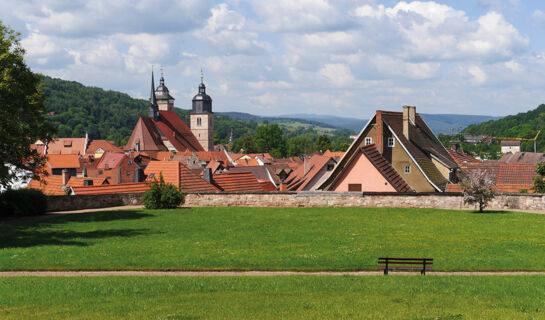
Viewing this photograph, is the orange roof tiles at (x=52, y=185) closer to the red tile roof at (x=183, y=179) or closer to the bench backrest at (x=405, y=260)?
the red tile roof at (x=183, y=179)

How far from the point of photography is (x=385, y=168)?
42.5 metres

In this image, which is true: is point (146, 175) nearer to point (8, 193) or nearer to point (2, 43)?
point (8, 193)

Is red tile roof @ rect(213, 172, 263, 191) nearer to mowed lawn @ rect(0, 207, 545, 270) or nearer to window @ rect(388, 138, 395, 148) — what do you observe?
window @ rect(388, 138, 395, 148)

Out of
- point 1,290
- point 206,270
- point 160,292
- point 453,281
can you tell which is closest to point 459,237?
point 453,281

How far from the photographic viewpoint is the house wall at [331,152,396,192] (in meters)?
41.3

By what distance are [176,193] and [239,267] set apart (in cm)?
1972

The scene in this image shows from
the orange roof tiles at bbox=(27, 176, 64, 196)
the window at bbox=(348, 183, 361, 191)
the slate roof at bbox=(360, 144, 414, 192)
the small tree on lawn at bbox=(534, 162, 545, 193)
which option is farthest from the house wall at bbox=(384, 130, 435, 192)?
the orange roof tiles at bbox=(27, 176, 64, 196)

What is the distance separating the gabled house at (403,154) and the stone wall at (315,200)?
5.88 metres

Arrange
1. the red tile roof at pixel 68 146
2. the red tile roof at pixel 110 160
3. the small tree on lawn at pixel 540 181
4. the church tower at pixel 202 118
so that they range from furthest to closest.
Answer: the church tower at pixel 202 118, the red tile roof at pixel 68 146, the red tile roof at pixel 110 160, the small tree on lawn at pixel 540 181

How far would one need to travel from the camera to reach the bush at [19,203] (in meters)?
33.0

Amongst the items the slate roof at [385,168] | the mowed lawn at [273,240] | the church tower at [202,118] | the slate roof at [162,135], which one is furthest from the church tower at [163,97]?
the mowed lawn at [273,240]

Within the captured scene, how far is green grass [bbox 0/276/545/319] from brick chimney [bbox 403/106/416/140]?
3364 cm

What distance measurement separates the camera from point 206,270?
57.9ft

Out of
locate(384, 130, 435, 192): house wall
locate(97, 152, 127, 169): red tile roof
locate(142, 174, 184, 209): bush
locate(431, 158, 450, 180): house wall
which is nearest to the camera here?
locate(142, 174, 184, 209): bush
